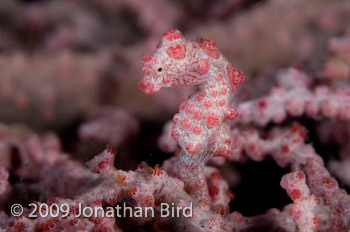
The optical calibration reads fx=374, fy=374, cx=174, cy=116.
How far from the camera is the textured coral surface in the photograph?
1.06 m

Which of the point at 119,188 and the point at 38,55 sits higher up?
the point at 38,55

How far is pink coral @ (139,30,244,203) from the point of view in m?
1.02

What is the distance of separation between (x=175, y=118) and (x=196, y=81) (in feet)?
0.40

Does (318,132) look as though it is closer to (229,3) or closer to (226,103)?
(226,103)

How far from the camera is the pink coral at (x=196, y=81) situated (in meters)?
1.02

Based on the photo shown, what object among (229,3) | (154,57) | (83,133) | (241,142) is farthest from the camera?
(229,3)

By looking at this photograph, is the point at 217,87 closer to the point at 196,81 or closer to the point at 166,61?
the point at 196,81

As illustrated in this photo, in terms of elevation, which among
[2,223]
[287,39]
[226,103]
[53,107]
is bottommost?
[2,223]

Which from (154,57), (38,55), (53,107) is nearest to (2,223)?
(154,57)

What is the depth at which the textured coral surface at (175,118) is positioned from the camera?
1061 mm

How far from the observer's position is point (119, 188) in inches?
42.5

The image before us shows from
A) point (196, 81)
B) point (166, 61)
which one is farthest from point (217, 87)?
point (166, 61)

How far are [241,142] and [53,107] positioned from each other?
1.25 m

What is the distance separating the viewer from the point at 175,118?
1.08 metres
